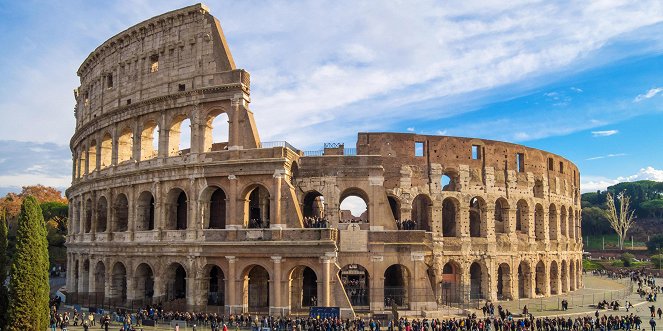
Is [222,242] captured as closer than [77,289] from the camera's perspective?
Yes

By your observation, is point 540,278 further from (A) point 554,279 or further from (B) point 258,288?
(B) point 258,288

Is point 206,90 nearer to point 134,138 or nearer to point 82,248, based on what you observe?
point 134,138

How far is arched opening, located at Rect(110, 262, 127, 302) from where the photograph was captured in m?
33.9

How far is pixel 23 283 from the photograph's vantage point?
21.1m

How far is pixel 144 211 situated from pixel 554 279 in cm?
3027

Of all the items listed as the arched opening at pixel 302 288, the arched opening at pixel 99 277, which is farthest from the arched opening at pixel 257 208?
the arched opening at pixel 99 277

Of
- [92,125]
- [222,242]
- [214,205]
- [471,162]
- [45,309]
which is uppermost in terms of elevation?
[92,125]

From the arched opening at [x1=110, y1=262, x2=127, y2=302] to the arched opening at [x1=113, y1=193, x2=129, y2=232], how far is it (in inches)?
92.3

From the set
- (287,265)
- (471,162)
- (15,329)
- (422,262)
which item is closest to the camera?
(15,329)

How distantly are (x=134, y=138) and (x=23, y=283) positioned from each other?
1399 centimetres

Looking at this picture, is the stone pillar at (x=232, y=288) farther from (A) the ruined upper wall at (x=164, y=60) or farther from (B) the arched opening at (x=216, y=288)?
(A) the ruined upper wall at (x=164, y=60)

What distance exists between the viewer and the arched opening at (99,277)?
35.4m

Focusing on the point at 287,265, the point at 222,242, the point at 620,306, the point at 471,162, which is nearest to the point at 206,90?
the point at 222,242

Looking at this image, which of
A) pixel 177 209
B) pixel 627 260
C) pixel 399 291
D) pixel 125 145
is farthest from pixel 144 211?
pixel 627 260
